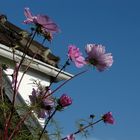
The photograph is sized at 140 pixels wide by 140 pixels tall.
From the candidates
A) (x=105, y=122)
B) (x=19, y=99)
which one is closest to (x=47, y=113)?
(x=105, y=122)

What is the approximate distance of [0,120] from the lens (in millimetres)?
4340

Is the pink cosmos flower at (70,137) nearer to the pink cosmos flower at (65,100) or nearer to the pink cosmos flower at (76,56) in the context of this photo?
the pink cosmos flower at (65,100)

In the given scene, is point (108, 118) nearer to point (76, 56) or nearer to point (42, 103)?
point (42, 103)

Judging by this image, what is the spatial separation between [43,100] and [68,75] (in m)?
5.71

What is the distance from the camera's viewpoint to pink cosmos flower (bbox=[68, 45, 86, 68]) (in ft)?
11.8

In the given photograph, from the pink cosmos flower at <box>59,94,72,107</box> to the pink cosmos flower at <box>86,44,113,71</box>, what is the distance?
0.26 m

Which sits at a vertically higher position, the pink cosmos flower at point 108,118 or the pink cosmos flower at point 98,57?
the pink cosmos flower at point 98,57

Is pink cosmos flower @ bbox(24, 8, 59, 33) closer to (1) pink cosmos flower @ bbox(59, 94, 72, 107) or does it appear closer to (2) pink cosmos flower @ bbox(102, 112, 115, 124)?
(1) pink cosmos flower @ bbox(59, 94, 72, 107)

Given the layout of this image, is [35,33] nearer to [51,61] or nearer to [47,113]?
[47,113]

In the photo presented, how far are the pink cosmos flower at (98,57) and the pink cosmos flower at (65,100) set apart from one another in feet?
A: 0.86

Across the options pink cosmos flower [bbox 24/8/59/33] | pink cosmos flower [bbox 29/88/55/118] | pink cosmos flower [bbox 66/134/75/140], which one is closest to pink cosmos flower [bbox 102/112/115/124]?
pink cosmos flower [bbox 66/134/75/140]

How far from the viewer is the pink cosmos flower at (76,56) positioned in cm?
361

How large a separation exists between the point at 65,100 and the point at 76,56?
0.28m

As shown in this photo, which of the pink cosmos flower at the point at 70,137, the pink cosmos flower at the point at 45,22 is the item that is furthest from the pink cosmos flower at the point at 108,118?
the pink cosmos flower at the point at 45,22
